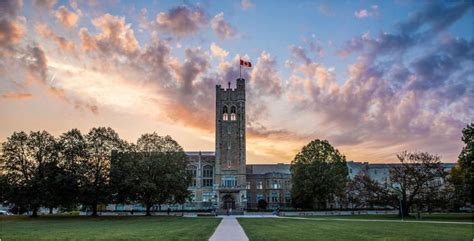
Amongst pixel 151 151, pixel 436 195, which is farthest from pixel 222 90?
pixel 436 195

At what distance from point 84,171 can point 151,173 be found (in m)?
9.77

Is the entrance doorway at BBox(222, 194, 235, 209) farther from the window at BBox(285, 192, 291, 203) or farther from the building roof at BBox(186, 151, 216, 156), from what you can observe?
the window at BBox(285, 192, 291, 203)

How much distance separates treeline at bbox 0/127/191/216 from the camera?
56.8 m

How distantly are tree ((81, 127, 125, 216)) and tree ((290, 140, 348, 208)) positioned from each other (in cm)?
3333

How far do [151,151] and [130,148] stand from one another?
3.30m

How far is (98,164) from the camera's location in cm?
6175

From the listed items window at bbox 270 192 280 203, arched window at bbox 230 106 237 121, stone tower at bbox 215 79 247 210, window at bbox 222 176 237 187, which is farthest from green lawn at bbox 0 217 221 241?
window at bbox 270 192 280 203

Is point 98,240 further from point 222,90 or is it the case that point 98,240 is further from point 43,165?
point 222,90

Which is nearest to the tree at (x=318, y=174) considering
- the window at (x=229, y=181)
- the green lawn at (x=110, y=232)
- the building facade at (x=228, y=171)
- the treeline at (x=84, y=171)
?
the building facade at (x=228, y=171)

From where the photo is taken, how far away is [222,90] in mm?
95688

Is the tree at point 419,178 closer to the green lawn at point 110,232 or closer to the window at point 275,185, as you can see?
the green lawn at point 110,232

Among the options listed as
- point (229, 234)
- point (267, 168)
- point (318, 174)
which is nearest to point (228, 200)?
point (318, 174)

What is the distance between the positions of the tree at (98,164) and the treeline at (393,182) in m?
34.7

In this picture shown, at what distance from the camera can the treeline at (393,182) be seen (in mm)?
50884
